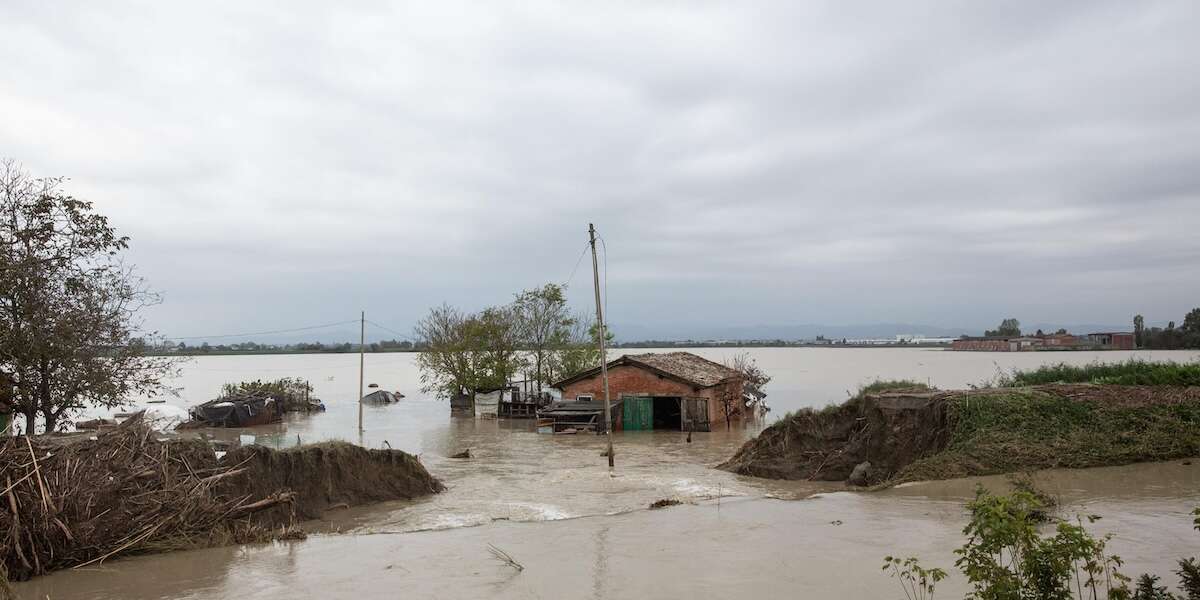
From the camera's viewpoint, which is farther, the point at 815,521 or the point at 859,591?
the point at 815,521

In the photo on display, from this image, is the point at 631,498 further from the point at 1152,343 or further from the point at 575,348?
the point at 1152,343

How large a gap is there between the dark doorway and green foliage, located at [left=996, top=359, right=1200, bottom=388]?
51.1 ft

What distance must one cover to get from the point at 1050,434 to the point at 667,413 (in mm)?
21869

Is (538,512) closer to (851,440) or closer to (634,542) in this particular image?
(634,542)

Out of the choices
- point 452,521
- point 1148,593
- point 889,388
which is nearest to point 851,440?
point 889,388

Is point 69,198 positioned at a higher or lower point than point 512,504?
higher

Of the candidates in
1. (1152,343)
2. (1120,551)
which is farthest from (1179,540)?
(1152,343)

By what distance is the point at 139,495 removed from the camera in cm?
1294

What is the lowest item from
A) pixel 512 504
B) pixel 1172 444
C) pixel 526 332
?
pixel 512 504

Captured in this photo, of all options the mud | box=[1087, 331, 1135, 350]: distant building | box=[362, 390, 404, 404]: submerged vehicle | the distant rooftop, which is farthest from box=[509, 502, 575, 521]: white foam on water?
box=[1087, 331, 1135, 350]: distant building

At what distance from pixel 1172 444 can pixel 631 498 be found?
40.9 feet

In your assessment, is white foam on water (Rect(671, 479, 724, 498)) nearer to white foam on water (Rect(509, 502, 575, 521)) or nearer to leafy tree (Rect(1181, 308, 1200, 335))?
white foam on water (Rect(509, 502, 575, 521))

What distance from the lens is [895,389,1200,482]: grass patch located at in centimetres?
1745

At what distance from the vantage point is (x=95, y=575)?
1139cm
